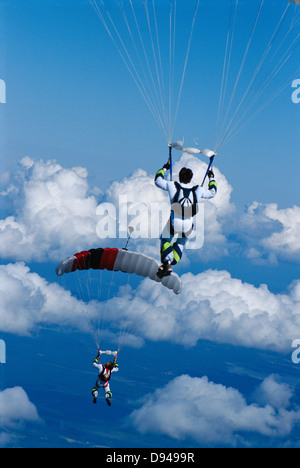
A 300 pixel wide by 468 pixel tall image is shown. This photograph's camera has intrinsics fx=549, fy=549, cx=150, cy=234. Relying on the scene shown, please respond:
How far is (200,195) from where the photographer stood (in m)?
13.9

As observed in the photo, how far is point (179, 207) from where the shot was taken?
45.9ft

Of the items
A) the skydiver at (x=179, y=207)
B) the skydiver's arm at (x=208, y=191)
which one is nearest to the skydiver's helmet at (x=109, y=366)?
the skydiver at (x=179, y=207)

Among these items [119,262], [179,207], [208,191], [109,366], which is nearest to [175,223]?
[179,207]

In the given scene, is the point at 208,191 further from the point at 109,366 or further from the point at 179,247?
the point at 109,366

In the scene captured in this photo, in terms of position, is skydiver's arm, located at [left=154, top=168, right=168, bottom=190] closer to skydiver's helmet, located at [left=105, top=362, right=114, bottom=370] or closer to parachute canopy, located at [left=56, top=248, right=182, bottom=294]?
parachute canopy, located at [left=56, top=248, right=182, bottom=294]

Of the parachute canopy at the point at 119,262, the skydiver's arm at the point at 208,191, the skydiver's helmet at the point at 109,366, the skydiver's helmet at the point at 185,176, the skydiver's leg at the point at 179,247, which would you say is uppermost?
the parachute canopy at the point at 119,262

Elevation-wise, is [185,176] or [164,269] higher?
[185,176]

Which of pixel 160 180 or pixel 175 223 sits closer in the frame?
pixel 160 180

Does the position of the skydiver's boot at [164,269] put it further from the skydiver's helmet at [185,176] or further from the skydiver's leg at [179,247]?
the skydiver's helmet at [185,176]

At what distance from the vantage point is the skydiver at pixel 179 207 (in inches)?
548

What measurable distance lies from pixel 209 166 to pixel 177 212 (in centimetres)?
143

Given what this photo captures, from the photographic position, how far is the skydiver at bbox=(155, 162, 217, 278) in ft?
45.7
